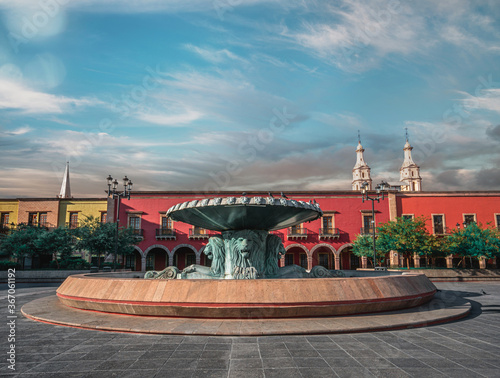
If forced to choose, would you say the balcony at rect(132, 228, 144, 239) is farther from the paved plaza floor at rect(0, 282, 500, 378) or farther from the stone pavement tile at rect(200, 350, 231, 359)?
the stone pavement tile at rect(200, 350, 231, 359)

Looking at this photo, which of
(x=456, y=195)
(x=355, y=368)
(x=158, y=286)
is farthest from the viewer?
(x=456, y=195)

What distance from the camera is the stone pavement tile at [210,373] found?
140 inches

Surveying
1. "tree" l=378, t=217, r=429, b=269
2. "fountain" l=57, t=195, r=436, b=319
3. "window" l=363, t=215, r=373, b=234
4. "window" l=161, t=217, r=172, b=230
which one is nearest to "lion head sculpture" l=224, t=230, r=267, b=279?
"fountain" l=57, t=195, r=436, b=319

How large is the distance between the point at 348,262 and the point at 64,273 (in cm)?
2174

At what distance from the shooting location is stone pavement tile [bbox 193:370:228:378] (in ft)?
11.7

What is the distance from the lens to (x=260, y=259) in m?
8.74

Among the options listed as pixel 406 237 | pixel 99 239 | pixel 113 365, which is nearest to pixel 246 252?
pixel 113 365

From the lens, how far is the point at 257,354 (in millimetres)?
4238

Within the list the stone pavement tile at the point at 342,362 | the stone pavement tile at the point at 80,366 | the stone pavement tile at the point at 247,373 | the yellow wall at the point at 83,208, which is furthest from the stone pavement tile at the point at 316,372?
the yellow wall at the point at 83,208

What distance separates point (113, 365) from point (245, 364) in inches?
57.0

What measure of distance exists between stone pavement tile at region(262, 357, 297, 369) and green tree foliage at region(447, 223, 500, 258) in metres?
20.9

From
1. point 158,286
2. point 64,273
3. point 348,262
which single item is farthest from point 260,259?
point 348,262

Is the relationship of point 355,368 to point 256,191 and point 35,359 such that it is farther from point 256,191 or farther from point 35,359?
point 256,191

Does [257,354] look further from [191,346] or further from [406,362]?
[406,362]
